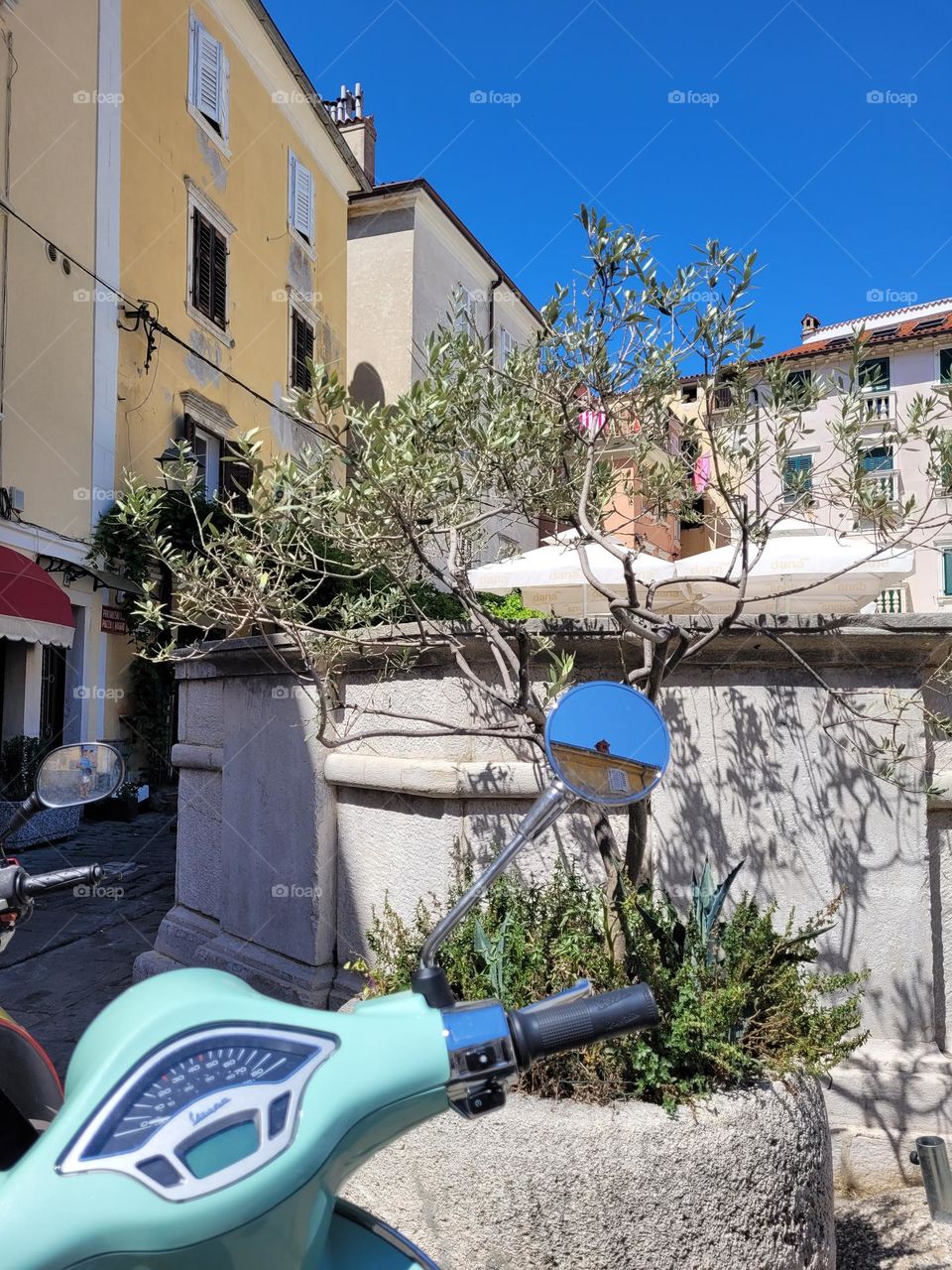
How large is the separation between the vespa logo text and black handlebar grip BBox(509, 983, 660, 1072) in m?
0.36

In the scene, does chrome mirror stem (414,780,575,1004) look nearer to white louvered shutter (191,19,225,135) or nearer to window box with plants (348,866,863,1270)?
window box with plants (348,866,863,1270)

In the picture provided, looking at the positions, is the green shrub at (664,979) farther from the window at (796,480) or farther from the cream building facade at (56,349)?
the cream building facade at (56,349)

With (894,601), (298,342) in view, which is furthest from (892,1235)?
(894,601)

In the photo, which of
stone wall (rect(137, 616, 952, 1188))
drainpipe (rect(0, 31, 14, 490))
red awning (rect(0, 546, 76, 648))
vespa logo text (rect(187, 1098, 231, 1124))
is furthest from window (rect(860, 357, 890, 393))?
drainpipe (rect(0, 31, 14, 490))

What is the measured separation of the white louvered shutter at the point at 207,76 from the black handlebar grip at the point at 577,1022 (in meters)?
17.3

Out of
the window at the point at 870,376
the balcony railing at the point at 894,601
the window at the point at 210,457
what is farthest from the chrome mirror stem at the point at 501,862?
the balcony railing at the point at 894,601

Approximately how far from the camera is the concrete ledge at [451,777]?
12.3 ft

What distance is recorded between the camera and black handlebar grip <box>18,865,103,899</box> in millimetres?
1879

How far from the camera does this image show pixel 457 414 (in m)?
3.33

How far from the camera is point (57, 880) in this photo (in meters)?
1.94

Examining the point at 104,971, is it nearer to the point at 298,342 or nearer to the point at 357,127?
the point at 298,342

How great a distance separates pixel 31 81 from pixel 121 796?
868cm

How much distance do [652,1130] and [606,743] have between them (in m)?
1.23

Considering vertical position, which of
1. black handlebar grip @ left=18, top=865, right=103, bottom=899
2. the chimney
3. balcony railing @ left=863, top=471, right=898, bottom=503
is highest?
the chimney
